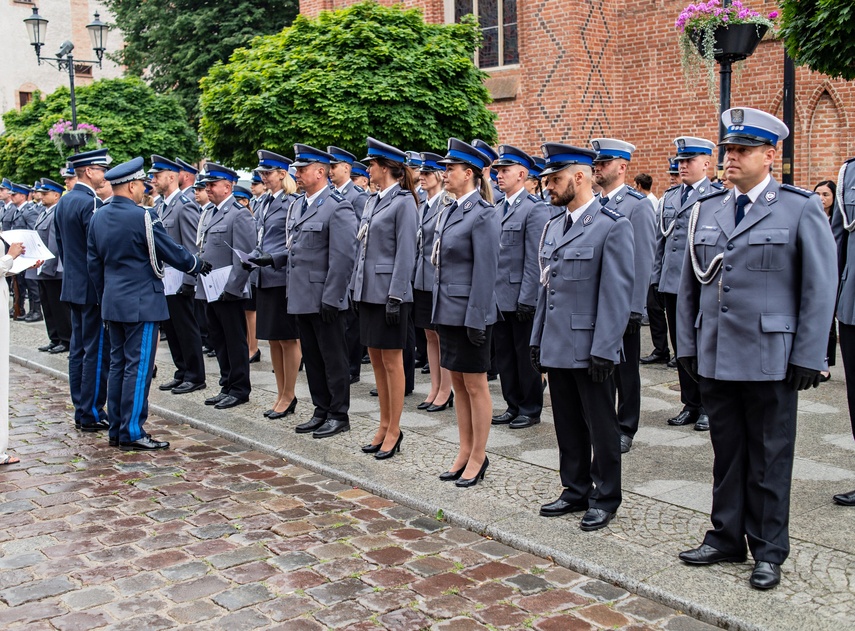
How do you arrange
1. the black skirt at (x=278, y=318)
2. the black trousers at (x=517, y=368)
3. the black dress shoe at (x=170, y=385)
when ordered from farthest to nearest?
the black dress shoe at (x=170, y=385)
the black skirt at (x=278, y=318)
the black trousers at (x=517, y=368)

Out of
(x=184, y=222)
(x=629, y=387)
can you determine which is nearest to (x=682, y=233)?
(x=629, y=387)

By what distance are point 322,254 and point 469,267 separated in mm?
1855

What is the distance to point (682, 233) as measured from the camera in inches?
340

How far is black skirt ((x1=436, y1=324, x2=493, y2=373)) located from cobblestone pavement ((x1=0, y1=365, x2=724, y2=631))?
1022mm

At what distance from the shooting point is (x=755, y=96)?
14789mm

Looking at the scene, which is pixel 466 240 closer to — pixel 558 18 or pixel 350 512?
pixel 350 512

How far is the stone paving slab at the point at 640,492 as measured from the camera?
444cm

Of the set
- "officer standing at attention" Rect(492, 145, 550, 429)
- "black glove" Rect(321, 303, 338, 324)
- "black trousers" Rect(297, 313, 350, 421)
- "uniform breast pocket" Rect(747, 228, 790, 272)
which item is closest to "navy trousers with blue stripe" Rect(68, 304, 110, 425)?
"black trousers" Rect(297, 313, 350, 421)

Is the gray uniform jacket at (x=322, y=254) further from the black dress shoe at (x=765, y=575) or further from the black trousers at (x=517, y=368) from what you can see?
the black dress shoe at (x=765, y=575)

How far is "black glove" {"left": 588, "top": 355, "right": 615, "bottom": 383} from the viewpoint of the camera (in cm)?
524

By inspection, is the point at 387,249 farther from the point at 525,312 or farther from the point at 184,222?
the point at 184,222

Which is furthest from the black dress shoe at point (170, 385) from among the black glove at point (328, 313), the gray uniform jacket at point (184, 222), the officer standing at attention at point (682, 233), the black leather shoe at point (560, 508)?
the black leather shoe at point (560, 508)

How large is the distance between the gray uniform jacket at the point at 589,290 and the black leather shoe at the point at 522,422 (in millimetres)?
2472

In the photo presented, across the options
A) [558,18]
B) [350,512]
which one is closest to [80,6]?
[558,18]
